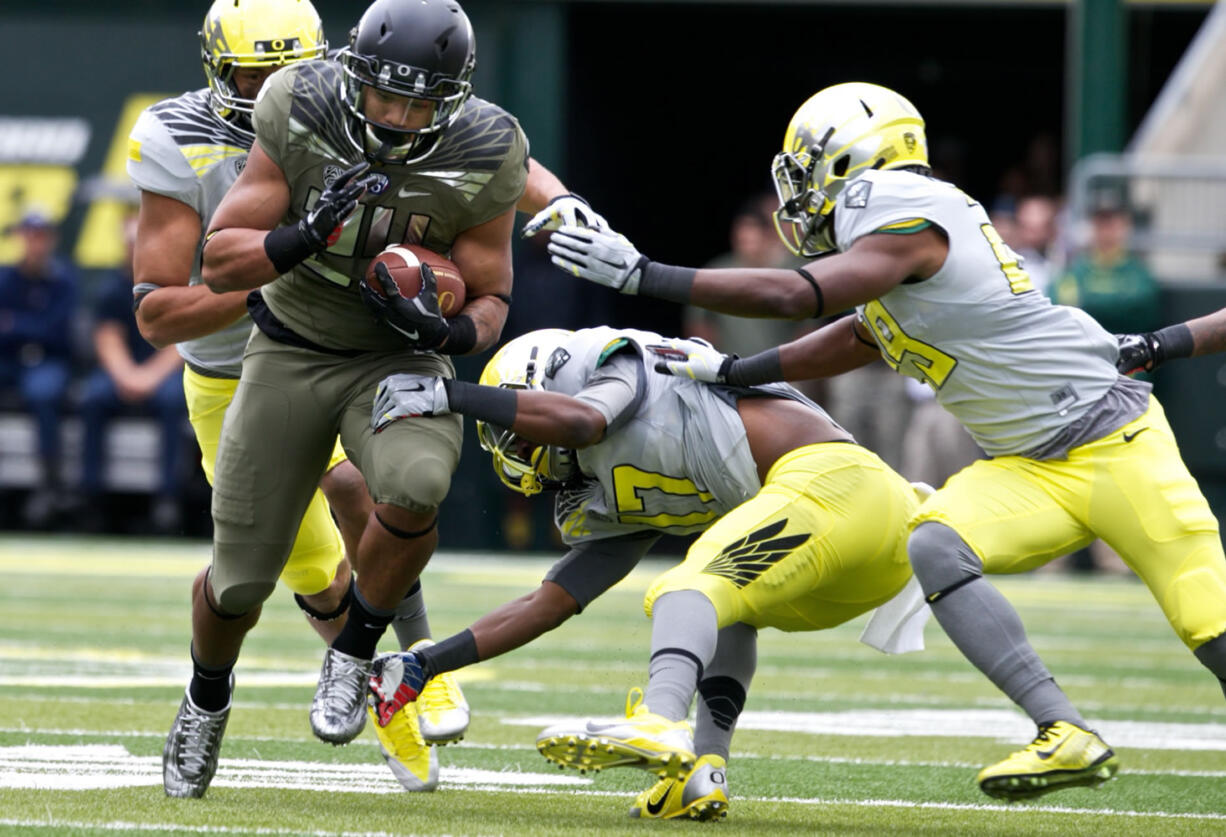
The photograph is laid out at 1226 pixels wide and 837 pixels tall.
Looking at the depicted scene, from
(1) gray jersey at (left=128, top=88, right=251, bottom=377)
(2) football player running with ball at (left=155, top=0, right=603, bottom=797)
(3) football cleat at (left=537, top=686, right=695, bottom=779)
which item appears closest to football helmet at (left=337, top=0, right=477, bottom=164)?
(2) football player running with ball at (left=155, top=0, right=603, bottom=797)

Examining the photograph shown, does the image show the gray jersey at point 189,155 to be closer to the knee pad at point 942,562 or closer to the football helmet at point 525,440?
the football helmet at point 525,440

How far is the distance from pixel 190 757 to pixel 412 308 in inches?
43.0

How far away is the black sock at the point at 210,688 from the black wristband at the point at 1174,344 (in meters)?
2.21

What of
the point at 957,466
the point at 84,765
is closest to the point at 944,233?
the point at 84,765

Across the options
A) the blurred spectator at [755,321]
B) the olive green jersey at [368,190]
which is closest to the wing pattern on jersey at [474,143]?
the olive green jersey at [368,190]

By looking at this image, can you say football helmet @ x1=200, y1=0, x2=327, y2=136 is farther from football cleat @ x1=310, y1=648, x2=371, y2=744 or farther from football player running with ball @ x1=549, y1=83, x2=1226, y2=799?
football cleat @ x1=310, y1=648, x2=371, y2=744

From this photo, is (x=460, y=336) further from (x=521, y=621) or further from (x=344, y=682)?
(x=344, y=682)

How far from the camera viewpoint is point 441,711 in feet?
14.8

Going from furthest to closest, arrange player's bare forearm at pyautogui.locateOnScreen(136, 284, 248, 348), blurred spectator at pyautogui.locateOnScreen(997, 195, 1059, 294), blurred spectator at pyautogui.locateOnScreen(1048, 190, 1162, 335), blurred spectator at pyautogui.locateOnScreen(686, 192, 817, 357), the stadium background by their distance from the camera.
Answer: the stadium background
blurred spectator at pyautogui.locateOnScreen(686, 192, 817, 357)
blurred spectator at pyautogui.locateOnScreen(997, 195, 1059, 294)
blurred spectator at pyautogui.locateOnScreen(1048, 190, 1162, 335)
player's bare forearm at pyautogui.locateOnScreen(136, 284, 248, 348)

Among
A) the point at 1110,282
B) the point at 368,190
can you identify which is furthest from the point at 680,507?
the point at 1110,282

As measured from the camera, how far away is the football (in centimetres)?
407

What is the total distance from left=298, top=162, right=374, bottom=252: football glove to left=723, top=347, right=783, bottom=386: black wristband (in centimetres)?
92

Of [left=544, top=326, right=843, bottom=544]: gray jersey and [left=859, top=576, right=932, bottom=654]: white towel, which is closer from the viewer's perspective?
[left=544, top=326, right=843, bottom=544]: gray jersey

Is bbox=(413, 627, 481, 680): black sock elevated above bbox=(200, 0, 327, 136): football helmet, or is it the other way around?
bbox=(200, 0, 327, 136): football helmet
